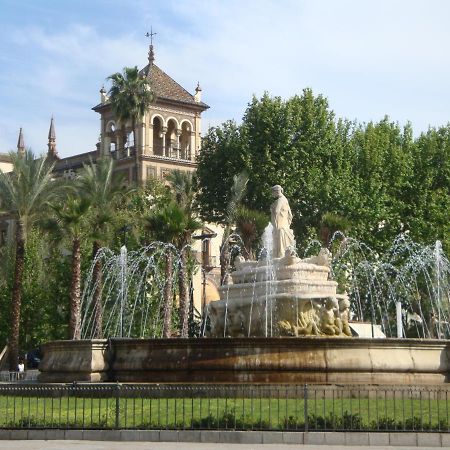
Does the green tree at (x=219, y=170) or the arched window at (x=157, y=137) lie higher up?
the arched window at (x=157, y=137)

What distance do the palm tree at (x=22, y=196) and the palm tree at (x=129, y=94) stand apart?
2196cm

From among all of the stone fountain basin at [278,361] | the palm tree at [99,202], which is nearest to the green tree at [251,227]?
the palm tree at [99,202]

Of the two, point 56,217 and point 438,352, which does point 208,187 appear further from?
point 438,352

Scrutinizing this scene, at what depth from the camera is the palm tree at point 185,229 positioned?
40969mm

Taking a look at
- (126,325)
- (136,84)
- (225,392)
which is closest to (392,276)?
(126,325)

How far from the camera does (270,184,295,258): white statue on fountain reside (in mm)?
25734

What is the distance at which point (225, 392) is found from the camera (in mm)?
16906

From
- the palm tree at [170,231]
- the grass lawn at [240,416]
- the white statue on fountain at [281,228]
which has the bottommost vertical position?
the grass lawn at [240,416]

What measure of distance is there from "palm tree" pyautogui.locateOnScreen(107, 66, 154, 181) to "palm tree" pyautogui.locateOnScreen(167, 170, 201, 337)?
28.2 ft

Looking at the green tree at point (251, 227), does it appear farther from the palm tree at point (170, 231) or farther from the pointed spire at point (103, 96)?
the pointed spire at point (103, 96)

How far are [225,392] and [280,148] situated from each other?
113ft

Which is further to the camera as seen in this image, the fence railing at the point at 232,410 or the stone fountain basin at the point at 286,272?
the stone fountain basin at the point at 286,272

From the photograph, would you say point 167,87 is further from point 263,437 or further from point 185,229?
point 263,437

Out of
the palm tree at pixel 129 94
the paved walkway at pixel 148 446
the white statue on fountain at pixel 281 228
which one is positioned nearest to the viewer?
the paved walkway at pixel 148 446
